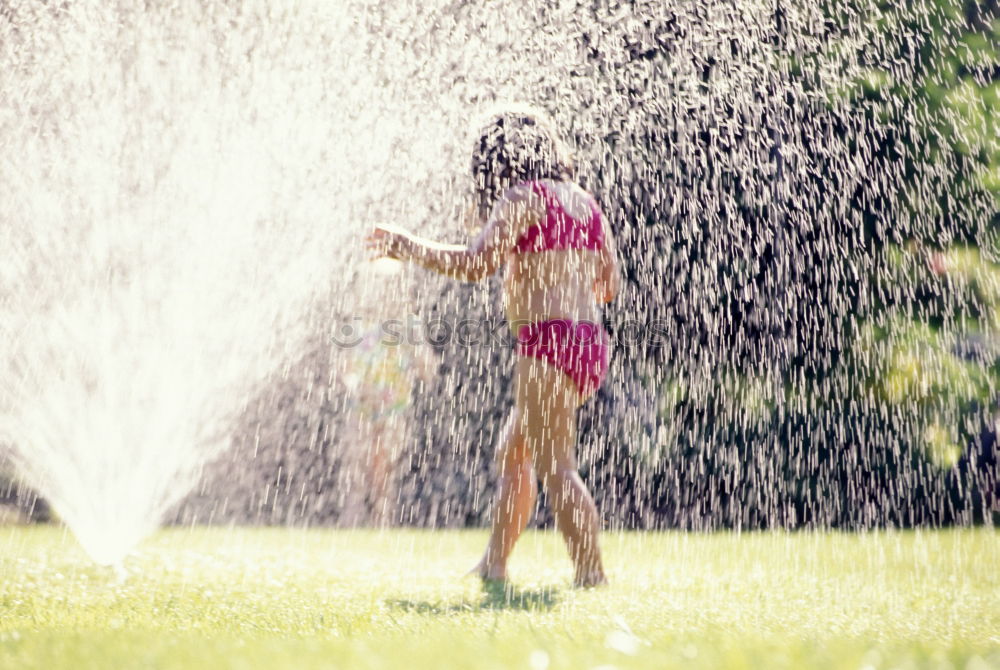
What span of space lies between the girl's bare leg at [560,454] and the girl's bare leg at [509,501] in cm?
6

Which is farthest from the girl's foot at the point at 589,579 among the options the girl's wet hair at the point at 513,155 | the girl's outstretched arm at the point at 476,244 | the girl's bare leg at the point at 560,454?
the girl's wet hair at the point at 513,155

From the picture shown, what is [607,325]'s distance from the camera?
7.96 m

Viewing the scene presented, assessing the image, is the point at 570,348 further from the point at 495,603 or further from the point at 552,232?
the point at 495,603

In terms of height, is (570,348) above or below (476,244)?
below

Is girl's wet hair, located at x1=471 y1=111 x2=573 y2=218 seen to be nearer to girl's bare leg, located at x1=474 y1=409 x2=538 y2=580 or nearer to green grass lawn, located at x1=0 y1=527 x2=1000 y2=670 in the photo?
girl's bare leg, located at x1=474 y1=409 x2=538 y2=580

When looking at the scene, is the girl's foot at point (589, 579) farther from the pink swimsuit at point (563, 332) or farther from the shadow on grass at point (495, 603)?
the pink swimsuit at point (563, 332)

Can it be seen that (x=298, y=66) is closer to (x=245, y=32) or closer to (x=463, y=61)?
(x=245, y=32)

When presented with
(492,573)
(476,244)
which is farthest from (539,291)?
(492,573)

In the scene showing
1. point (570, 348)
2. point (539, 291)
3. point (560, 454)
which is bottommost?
point (560, 454)

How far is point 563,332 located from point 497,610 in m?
1.14

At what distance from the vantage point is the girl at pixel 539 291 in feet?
12.2

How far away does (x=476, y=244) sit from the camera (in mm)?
3816

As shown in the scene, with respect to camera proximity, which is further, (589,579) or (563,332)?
(563,332)

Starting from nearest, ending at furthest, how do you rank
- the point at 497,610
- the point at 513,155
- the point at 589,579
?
the point at 497,610, the point at 589,579, the point at 513,155
